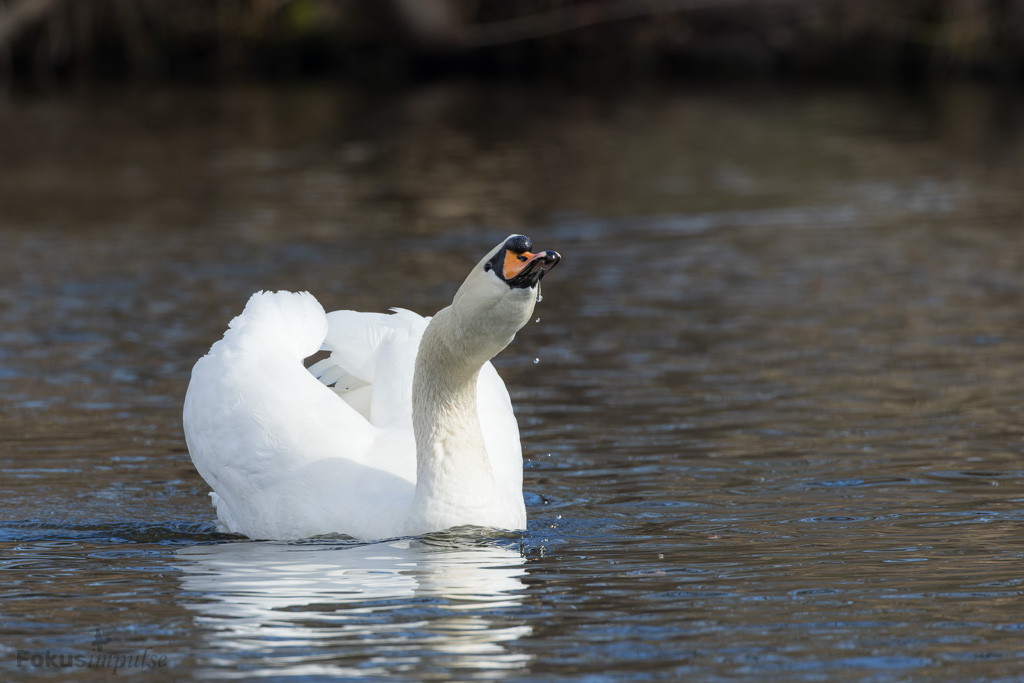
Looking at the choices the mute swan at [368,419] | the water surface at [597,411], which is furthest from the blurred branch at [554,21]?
the mute swan at [368,419]

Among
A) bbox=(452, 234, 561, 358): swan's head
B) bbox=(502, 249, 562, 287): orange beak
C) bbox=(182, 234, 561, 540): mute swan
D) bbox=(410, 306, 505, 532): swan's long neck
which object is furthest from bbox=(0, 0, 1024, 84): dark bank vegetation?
bbox=(502, 249, 562, 287): orange beak

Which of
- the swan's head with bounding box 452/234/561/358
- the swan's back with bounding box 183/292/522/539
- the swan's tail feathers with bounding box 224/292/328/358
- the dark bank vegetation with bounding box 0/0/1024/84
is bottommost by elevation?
the swan's back with bounding box 183/292/522/539

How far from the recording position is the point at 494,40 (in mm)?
38750

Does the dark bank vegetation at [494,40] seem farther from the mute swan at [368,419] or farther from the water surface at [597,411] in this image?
the mute swan at [368,419]

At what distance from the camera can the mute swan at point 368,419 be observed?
707 centimetres

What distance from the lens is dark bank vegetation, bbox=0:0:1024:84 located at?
3697cm

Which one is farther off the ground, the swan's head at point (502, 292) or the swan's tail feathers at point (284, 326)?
the swan's head at point (502, 292)

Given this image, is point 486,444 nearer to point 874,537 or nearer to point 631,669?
point 874,537

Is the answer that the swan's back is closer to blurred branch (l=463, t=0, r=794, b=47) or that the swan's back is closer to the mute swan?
the mute swan

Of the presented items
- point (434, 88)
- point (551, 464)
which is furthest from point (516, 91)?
point (551, 464)

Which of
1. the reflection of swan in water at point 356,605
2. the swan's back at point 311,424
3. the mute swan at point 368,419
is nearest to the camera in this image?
the reflection of swan in water at point 356,605

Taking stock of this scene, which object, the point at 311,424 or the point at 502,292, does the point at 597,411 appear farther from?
the point at 502,292

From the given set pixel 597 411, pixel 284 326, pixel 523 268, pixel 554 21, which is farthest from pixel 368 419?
pixel 554 21

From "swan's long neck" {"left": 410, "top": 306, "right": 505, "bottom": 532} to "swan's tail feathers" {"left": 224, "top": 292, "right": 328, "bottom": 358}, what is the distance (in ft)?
3.39
